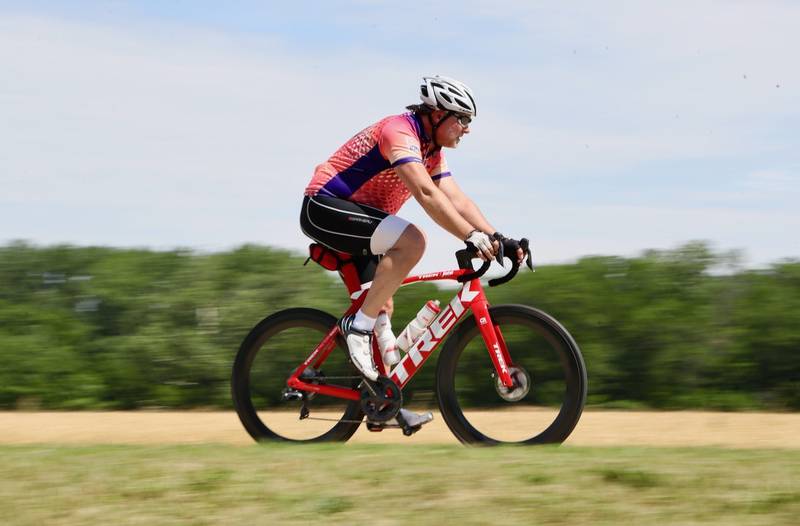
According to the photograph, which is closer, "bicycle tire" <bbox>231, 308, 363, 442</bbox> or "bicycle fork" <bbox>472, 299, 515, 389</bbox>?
"bicycle fork" <bbox>472, 299, 515, 389</bbox>

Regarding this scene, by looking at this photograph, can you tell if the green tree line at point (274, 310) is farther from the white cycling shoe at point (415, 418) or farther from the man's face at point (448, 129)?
the man's face at point (448, 129)

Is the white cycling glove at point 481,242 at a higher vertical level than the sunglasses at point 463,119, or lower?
lower

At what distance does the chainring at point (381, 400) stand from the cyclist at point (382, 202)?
0.07 meters

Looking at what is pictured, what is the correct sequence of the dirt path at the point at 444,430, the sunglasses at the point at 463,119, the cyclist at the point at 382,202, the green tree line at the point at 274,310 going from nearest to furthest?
the cyclist at the point at 382,202 → the sunglasses at the point at 463,119 → the dirt path at the point at 444,430 → the green tree line at the point at 274,310

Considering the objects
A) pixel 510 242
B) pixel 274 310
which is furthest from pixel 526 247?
pixel 274 310

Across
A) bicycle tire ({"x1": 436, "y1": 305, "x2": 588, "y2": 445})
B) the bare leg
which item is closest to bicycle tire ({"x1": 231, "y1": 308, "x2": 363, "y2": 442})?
the bare leg

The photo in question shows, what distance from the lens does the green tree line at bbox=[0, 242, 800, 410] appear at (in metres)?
9.28

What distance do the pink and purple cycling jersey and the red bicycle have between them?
1.35ft

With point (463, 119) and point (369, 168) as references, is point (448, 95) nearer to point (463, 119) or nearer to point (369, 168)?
point (463, 119)

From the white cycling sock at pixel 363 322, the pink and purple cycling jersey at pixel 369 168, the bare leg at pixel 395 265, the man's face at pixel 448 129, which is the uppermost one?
the man's face at pixel 448 129

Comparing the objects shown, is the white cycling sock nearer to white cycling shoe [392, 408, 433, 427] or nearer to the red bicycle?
the red bicycle

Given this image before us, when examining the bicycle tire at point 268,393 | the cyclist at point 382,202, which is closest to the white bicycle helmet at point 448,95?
the cyclist at point 382,202

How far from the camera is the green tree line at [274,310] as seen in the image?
9281 mm

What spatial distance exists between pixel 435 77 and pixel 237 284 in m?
4.51
